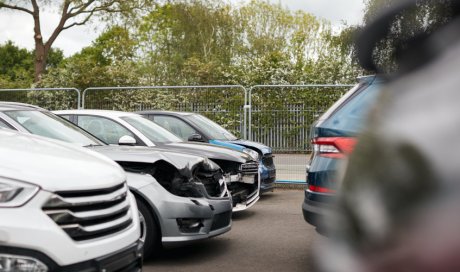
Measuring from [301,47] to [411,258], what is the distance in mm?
40870

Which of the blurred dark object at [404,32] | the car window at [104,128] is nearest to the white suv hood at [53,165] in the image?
the blurred dark object at [404,32]

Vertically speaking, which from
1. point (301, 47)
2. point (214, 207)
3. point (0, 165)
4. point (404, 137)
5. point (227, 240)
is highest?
point (301, 47)

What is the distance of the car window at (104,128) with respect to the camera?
25.5 ft

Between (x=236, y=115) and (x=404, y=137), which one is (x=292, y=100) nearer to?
(x=236, y=115)

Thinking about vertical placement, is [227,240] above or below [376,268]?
below

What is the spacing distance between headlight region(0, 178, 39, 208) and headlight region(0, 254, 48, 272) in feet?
0.88

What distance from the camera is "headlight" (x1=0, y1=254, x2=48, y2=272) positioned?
2.82 m

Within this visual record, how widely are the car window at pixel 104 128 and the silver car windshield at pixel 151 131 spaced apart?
0.19 meters

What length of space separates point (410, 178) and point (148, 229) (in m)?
4.47

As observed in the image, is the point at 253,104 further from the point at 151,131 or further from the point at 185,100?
the point at 151,131

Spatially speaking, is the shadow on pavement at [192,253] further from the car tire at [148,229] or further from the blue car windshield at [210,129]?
the blue car windshield at [210,129]

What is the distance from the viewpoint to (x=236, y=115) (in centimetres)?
1227

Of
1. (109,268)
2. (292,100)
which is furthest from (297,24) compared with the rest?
(109,268)

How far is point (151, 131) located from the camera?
317 inches
